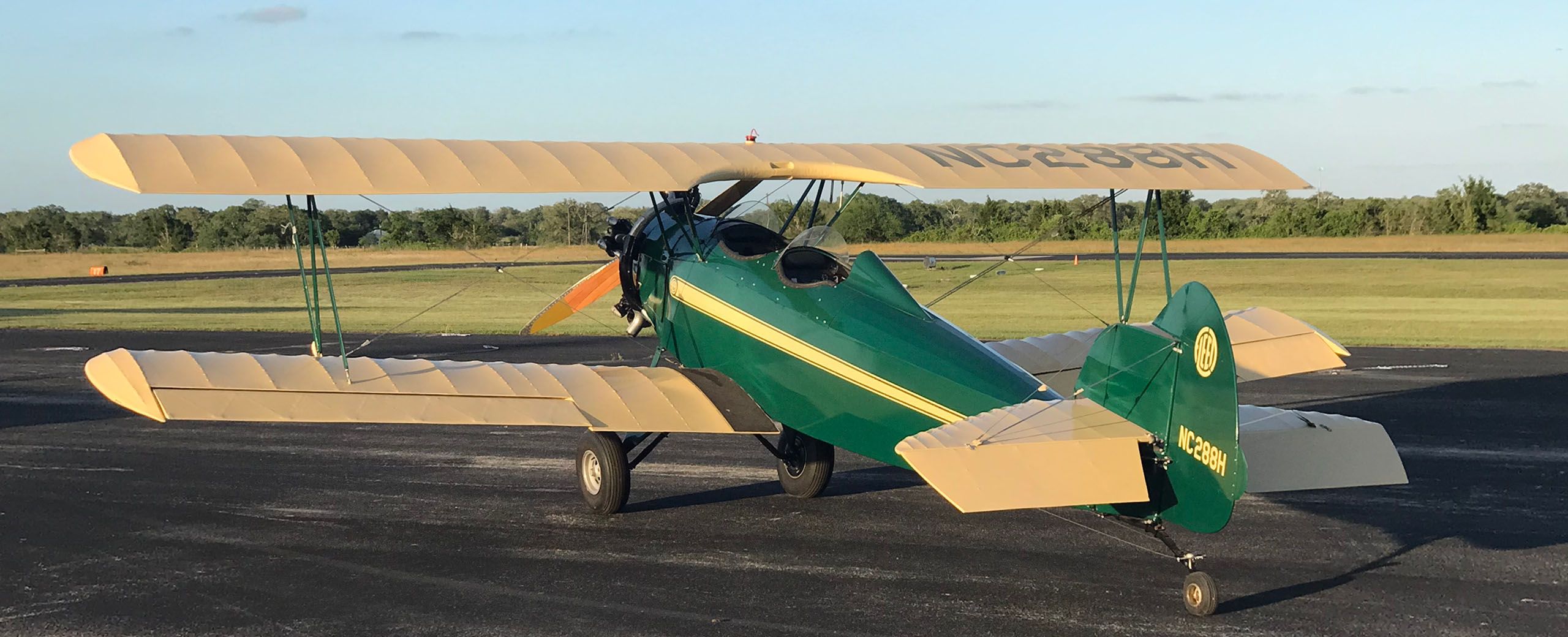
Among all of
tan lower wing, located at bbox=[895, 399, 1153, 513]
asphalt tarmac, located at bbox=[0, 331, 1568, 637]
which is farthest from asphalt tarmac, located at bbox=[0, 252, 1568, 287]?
tan lower wing, located at bbox=[895, 399, 1153, 513]

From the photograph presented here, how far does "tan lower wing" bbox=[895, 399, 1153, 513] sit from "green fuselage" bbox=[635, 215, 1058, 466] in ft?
3.69

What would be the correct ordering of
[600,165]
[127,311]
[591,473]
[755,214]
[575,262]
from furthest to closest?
[575,262], [127,311], [755,214], [591,473], [600,165]

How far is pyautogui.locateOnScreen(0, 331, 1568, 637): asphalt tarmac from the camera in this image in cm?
703

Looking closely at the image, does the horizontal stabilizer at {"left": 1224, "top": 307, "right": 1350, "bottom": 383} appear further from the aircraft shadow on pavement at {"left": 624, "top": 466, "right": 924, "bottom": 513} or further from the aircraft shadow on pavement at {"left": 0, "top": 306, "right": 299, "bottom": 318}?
the aircraft shadow on pavement at {"left": 0, "top": 306, "right": 299, "bottom": 318}

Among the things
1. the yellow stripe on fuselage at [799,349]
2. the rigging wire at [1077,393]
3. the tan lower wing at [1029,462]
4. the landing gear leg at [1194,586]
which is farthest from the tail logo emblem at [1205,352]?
the yellow stripe on fuselage at [799,349]

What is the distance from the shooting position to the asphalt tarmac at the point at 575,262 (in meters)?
43.1

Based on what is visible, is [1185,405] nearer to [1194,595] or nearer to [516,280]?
[1194,595]

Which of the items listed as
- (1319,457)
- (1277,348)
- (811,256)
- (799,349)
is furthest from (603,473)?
(1277,348)

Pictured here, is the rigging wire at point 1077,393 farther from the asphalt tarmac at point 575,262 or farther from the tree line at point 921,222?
the asphalt tarmac at point 575,262

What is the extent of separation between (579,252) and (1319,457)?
49.1 m

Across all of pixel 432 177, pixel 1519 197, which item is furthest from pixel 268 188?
pixel 1519 197

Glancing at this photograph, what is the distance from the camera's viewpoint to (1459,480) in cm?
1048

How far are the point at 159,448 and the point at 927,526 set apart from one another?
8.09 metres

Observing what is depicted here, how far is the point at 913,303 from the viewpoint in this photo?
8.51 metres
